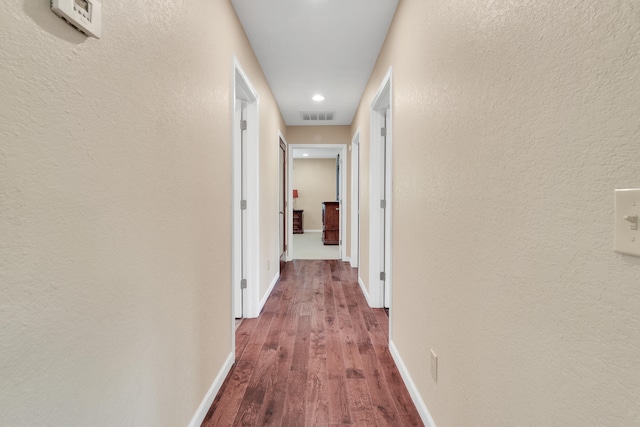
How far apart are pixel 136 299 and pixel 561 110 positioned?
4.06 ft

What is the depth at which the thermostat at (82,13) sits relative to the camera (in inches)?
27.7

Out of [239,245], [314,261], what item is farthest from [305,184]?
[239,245]

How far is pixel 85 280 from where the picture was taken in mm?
811

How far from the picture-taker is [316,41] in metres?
2.63

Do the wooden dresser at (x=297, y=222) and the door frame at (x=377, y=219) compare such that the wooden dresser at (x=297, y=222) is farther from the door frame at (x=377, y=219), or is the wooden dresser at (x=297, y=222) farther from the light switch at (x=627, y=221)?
the light switch at (x=627, y=221)

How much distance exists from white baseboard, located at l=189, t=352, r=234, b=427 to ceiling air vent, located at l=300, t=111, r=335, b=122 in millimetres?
3534

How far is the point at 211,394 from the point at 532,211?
1721 mm

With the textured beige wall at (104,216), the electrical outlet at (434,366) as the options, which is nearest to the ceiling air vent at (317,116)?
the textured beige wall at (104,216)

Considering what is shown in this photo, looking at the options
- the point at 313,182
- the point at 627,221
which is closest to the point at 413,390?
the point at 627,221

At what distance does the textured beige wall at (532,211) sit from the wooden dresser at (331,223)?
588 centimetres

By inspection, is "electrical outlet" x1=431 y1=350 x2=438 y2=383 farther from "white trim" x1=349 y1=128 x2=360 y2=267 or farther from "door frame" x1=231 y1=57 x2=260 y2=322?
"white trim" x1=349 y1=128 x2=360 y2=267

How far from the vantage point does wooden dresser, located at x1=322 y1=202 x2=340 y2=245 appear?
7.43 metres

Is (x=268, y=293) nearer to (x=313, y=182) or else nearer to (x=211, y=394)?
(x=211, y=394)

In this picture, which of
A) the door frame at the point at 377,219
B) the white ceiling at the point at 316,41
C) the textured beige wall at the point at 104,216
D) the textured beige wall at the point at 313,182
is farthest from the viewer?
the textured beige wall at the point at 313,182
